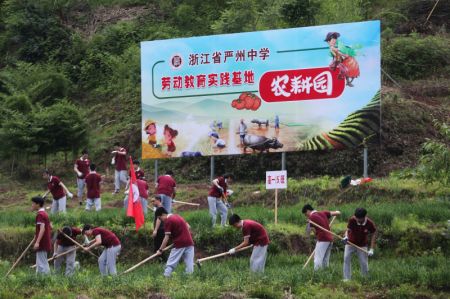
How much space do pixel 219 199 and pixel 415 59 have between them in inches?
671

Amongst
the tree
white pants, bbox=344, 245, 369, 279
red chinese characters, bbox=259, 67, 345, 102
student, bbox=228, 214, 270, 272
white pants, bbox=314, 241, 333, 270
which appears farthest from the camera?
the tree

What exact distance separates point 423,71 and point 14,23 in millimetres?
21654

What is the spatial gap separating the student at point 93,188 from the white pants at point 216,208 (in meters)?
4.46

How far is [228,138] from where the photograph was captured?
29.3m

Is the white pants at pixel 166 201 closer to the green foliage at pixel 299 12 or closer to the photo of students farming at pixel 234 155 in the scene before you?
the photo of students farming at pixel 234 155

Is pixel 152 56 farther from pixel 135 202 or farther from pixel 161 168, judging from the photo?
pixel 135 202

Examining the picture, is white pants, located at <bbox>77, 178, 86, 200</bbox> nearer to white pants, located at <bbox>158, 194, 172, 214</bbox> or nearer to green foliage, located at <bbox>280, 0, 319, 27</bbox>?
white pants, located at <bbox>158, 194, 172, 214</bbox>

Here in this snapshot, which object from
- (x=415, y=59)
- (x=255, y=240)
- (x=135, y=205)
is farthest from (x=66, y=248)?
(x=415, y=59)

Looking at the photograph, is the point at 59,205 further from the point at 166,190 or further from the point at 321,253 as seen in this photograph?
the point at 321,253

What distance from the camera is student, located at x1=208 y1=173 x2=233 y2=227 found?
78.0 feet

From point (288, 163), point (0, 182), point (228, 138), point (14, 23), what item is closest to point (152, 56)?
point (228, 138)

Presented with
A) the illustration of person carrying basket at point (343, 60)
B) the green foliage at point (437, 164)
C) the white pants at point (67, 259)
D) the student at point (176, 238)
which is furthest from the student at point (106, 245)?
the illustration of person carrying basket at point (343, 60)

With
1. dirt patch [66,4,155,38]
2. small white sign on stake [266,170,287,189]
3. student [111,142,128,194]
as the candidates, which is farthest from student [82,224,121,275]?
dirt patch [66,4,155,38]

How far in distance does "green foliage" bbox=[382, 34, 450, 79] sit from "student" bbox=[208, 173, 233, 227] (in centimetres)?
1561
